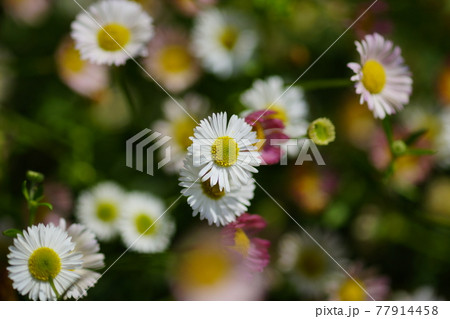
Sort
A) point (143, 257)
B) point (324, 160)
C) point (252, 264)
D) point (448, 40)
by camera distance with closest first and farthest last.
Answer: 1. point (252, 264)
2. point (143, 257)
3. point (324, 160)
4. point (448, 40)

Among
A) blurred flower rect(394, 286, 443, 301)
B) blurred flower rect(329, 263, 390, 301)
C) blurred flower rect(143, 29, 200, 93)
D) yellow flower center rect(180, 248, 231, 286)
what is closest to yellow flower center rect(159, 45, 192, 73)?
blurred flower rect(143, 29, 200, 93)

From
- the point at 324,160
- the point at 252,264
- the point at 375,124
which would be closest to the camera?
the point at 252,264

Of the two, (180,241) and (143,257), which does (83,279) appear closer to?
(143,257)

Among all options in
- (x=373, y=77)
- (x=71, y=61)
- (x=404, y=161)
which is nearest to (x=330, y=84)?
(x=373, y=77)

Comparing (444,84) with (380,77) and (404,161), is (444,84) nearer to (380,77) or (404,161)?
(404,161)

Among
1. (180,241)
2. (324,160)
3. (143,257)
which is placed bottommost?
(143,257)
